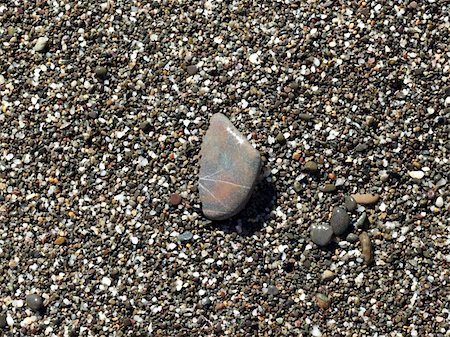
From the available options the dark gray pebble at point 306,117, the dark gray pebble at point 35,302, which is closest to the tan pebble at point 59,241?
the dark gray pebble at point 35,302

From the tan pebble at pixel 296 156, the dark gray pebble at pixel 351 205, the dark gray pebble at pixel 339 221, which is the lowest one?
the dark gray pebble at pixel 339 221

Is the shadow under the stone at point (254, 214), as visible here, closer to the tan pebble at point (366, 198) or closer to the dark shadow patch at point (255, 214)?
the dark shadow patch at point (255, 214)

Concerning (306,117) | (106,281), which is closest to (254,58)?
(306,117)

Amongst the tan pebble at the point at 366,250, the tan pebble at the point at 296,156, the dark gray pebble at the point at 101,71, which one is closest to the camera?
the tan pebble at the point at 366,250

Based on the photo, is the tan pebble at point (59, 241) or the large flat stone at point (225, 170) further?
the tan pebble at point (59, 241)

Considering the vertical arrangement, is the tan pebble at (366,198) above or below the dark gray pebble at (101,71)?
below

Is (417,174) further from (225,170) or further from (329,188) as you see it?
(225,170)
